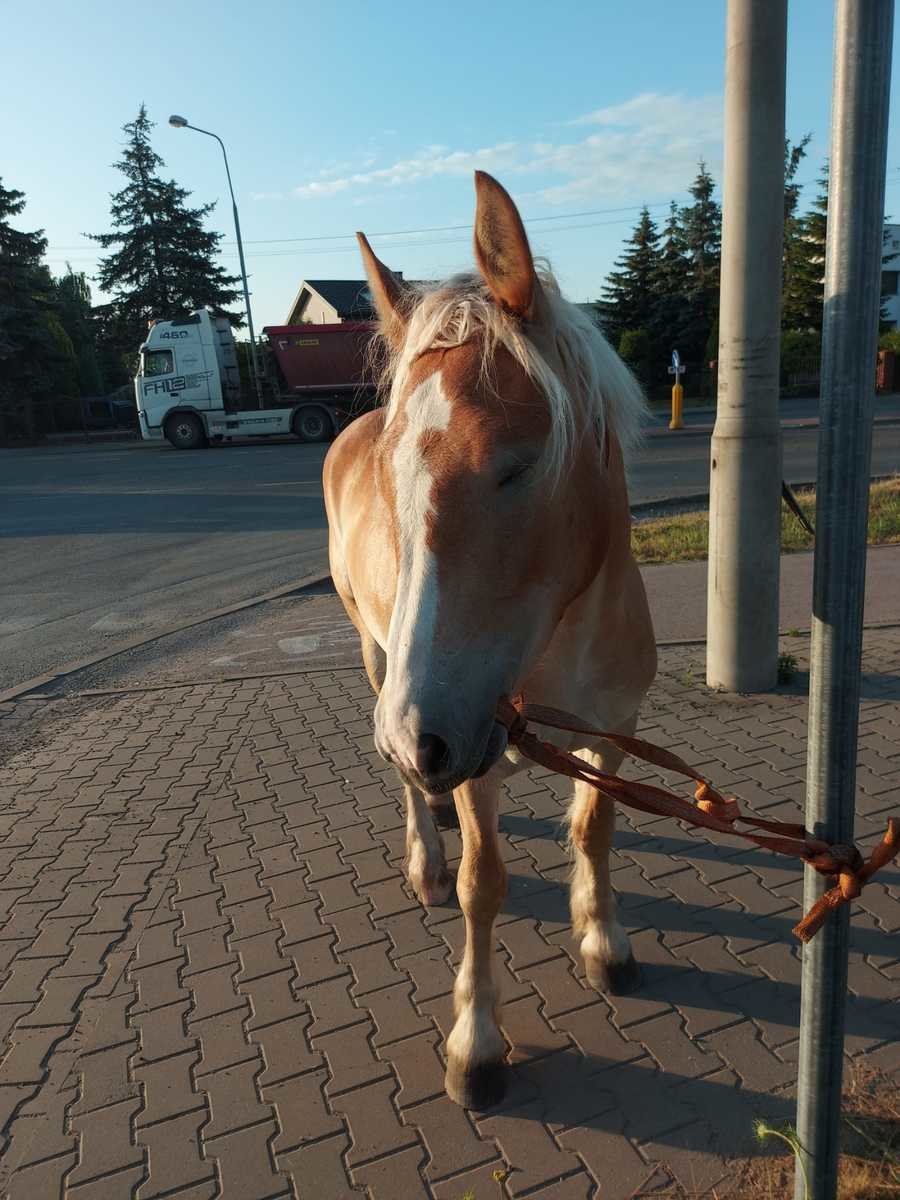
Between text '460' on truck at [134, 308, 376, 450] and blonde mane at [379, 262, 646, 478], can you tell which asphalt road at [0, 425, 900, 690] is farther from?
text '460' on truck at [134, 308, 376, 450]

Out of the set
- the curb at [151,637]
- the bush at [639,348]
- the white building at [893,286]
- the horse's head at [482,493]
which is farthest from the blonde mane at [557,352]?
the white building at [893,286]

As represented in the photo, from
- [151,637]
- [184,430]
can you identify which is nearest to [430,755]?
[151,637]

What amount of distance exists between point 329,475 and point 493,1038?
321 centimetres

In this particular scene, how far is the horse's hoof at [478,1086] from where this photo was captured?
2426 mm

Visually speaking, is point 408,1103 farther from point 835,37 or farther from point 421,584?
point 835,37

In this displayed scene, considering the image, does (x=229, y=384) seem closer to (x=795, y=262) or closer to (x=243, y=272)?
(x=243, y=272)

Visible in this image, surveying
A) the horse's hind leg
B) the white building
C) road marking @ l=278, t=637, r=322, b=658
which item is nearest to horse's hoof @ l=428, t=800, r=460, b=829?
the horse's hind leg

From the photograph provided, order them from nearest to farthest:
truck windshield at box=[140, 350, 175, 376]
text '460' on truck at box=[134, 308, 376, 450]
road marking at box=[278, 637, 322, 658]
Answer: road marking at box=[278, 637, 322, 658] < text '460' on truck at box=[134, 308, 376, 450] < truck windshield at box=[140, 350, 175, 376]

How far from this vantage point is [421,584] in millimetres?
1669

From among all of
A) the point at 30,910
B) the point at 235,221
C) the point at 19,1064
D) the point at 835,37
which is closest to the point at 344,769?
the point at 30,910

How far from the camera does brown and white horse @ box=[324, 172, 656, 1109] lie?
1.63 m

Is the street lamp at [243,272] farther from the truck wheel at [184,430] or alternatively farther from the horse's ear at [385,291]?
the horse's ear at [385,291]

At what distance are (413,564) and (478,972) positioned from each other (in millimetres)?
1607

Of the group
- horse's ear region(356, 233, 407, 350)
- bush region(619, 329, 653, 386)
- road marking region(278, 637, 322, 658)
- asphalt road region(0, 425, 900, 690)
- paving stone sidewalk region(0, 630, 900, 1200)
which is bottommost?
paving stone sidewalk region(0, 630, 900, 1200)
